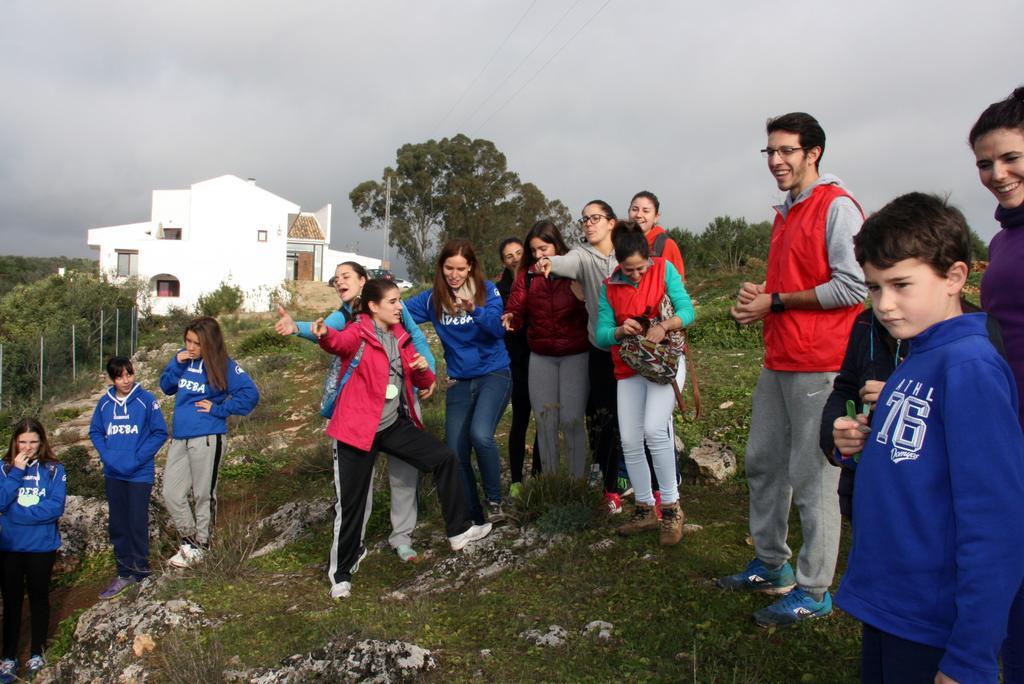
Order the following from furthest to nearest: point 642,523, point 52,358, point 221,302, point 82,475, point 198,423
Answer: point 221,302 < point 52,358 < point 82,475 < point 198,423 < point 642,523

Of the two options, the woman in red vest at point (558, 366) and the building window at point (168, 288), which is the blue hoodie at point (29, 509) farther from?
the building window at point (168, 288)

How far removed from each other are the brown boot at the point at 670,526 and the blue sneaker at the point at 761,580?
0.46 meters

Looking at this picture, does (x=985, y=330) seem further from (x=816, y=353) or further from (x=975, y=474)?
(x=816, y=353)

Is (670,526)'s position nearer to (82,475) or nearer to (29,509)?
(29,509)

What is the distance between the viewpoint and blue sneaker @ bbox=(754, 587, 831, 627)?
3.17 meters

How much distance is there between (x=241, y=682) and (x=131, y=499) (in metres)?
2.70

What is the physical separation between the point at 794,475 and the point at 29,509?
4899mm

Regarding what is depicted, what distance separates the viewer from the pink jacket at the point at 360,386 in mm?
4316

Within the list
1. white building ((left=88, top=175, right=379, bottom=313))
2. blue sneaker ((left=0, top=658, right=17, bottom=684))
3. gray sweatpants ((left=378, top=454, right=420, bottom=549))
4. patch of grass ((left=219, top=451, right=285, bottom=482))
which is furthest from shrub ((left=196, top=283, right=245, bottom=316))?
gray sweatpants ((left=378, top=454, right=420, bottom=549))

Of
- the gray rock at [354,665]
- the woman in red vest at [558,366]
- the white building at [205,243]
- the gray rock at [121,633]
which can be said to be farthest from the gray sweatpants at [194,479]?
the white building at [205,243]

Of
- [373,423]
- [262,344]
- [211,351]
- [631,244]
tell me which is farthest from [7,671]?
[262,344]

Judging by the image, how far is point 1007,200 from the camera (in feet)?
7.48

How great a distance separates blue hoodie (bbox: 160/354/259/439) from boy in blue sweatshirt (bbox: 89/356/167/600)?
335mm

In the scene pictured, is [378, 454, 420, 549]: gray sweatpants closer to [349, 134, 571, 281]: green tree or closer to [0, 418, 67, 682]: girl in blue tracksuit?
[0, 418, 67, 682]: girl in blue tracksuit
